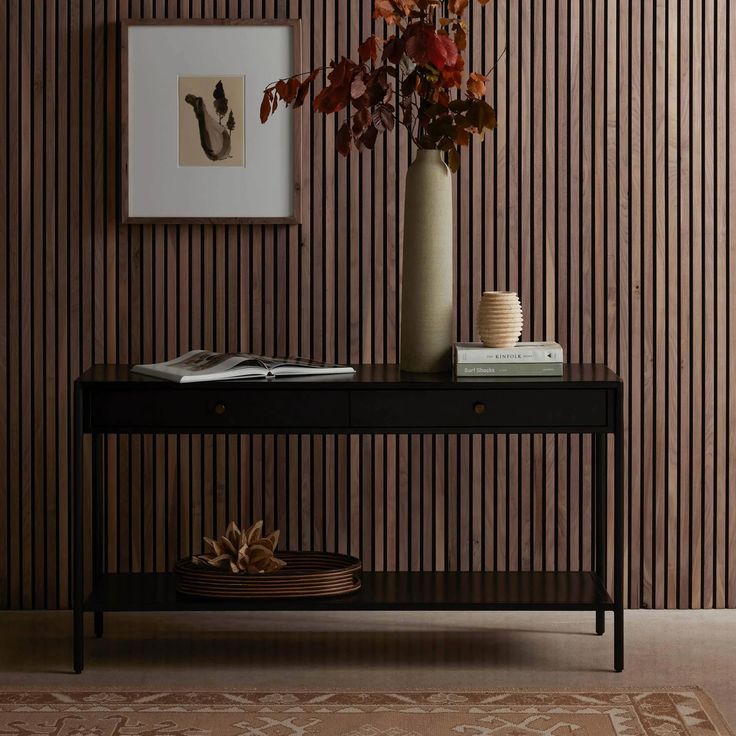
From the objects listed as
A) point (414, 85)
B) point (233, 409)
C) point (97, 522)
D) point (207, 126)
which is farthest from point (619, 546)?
point (207, 126)

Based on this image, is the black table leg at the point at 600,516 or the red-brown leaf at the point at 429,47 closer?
the red-brown leaf at the point at 429,47

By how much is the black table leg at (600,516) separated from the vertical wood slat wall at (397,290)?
0.23 metres

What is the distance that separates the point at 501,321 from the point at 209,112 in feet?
3.65

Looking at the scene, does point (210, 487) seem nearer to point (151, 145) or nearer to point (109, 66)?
point (151, 145)

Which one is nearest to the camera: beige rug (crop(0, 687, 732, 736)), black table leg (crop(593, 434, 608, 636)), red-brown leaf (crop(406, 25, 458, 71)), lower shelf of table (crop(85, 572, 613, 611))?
beige rug (crop(0, 687, 732, 736))

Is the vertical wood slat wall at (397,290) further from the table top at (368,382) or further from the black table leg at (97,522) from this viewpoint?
the table top at (368,382)

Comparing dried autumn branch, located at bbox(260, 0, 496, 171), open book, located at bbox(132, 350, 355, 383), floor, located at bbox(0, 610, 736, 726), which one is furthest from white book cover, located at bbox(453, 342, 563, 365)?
floor, located at bbox(0, 610, 736, 726)

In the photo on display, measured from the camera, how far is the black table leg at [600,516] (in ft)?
10.8

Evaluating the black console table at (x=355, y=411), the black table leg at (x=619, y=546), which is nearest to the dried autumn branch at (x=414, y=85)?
the black console table at (x=355, y=411)

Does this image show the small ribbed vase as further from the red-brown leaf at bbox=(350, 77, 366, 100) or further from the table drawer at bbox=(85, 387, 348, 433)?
the red-brown leaf at bbox=(350, 77, 366, 100)

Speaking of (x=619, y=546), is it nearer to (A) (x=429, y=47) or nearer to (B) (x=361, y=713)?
(B) (x=361, y=713)

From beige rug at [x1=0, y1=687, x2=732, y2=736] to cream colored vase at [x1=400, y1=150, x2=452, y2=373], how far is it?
33.7 inches

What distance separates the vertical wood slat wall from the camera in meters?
3.52

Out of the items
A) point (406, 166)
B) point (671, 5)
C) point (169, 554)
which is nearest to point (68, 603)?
point (169, 554)
